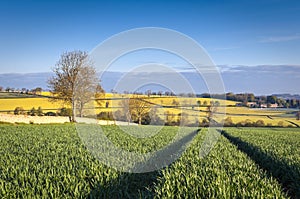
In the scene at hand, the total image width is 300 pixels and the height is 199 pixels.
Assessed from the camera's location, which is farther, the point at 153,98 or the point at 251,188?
the point at 153,98

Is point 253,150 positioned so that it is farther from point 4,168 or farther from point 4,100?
point 4,100

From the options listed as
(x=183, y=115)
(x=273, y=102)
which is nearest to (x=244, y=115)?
(x=273, y=102)

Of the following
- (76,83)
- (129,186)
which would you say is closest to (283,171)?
(129,186)

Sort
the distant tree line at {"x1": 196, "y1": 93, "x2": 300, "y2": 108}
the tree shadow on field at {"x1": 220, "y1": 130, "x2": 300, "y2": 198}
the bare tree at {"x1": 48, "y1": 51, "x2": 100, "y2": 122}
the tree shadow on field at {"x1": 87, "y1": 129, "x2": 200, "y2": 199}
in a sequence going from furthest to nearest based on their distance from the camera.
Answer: the distant tree line at {"x1": 196, "y1": 93, "x2": 300, "y2": 108}, the bare tree at {"x1": 48, "y1": 51, "x2": 100, "y2": 122}, the tree shadow on field at {"x1": 220, "y1": 130, "x2": 300, "y2": 198}, the tree shadow on field at {"x1": 87, "y1": 129, "x2": 200, "y2": 199}

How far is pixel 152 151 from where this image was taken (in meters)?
15.5

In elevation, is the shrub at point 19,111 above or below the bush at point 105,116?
above

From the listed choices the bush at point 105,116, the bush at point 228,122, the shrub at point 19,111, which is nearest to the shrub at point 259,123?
the bush at point 228,122

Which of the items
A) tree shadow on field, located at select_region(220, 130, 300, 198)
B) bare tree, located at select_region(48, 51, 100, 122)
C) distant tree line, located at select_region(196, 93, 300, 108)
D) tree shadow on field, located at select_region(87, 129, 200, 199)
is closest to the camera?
tree shadow on field, located at select_region(87, 129, 200, 199)

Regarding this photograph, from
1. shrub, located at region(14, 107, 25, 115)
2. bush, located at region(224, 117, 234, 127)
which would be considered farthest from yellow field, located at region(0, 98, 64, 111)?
bush, located at region(224, 117, 234, 127)

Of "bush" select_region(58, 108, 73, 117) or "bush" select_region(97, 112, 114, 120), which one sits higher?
"bush" select_region(58, 108, 73, 117)

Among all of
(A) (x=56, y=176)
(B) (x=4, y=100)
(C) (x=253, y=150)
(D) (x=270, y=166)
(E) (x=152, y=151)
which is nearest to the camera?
(A) (x=56, y=176)

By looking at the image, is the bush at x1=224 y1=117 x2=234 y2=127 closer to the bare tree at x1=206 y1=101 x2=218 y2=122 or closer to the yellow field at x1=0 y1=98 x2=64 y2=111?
the bare tree at x1=206 y1=101 x2=218 y2=122

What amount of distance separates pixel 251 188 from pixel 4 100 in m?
74.3

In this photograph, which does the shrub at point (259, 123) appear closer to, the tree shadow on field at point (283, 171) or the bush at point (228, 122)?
the bush at point (228, 122)
